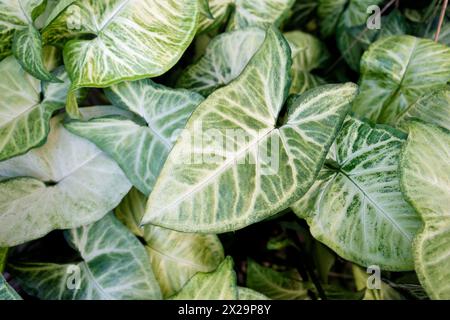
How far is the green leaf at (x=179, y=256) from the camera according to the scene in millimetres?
895

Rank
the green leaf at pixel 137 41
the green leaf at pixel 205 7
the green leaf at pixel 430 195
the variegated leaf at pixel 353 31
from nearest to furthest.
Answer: the green leaf at pixel 430 195 < the green leaf at pixel 137 41 < the green leaf at pixel 205 7 < the variegated leaf at pixel 353 31

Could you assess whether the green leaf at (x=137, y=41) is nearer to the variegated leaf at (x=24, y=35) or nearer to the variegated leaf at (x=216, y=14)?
the variegated leaf at (x=24, y=35)

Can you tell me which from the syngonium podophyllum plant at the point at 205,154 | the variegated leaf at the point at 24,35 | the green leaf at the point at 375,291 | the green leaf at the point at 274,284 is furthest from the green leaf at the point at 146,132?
the green leaf at the point at 375,291

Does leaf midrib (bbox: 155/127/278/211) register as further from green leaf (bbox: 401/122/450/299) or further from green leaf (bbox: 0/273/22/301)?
green leaf (bbox: 0/273/22/301)

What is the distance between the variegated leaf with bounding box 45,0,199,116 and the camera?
0.74 metres

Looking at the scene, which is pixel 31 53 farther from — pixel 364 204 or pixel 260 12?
pixel 364 204

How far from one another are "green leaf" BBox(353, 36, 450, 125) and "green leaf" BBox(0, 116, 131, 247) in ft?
1.70

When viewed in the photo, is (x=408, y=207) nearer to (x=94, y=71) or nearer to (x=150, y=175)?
(x=150, y=175)

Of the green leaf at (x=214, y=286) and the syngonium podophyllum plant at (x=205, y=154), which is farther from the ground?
the syngonium podophyllum plant at (x=205, y=154)

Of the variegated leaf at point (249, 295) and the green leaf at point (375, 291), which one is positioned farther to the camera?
the green leaf at point (375, 291)

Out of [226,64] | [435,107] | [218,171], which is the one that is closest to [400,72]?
[435,107]

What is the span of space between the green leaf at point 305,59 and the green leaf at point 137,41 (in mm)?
330

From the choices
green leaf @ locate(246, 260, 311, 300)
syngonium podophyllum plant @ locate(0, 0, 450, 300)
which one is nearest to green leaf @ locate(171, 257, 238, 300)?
syngonium podophyllum plant @ locate(0, 0, 450, 300)
